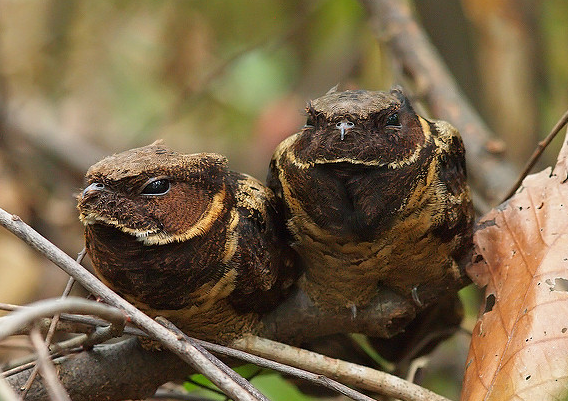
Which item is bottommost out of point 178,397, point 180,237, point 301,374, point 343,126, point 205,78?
point 301,374

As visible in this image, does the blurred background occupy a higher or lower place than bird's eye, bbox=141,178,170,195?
higher

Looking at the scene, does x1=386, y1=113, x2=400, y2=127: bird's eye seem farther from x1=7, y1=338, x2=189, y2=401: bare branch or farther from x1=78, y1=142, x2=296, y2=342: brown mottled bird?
x1=7, y1=338, x2=189, y2=401: bare branch

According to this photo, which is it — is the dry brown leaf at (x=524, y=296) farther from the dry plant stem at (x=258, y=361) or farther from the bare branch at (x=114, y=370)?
the bare branch at (x=114, y=370)

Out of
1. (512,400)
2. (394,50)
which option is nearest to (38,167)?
(394,50)

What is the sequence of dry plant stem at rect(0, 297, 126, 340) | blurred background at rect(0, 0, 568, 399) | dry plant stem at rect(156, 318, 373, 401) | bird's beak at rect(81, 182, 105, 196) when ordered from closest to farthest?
1. dry plant stem at rect(0, 297, 126, 340)
2. dry plant stem at rect(156, 318, 373, 401)
3. bird's beak at rect(81, 182, 105, 196)
4. blurred background at rect(0, 0, 568, 399)

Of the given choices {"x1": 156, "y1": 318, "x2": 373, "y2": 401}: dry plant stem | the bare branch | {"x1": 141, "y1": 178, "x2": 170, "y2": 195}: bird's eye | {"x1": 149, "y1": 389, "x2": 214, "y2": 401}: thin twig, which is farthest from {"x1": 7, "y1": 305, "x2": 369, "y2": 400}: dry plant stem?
{"x1": 149, "y1": 389, "x2": 214, "y2": 401}: thin twig

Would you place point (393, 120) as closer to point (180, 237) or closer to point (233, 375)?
point (180, 237)

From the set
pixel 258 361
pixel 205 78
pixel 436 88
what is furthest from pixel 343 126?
pixel 205 78
